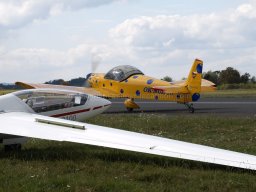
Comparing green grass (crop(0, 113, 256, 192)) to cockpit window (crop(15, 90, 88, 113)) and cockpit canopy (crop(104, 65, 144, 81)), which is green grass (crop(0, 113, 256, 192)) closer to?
cockpit window (crop(15, 90, 88, 113))

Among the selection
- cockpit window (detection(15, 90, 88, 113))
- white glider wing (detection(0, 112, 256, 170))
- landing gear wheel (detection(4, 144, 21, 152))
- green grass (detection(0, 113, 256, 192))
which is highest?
cockpit window (detection(15, 90, 88, 113))

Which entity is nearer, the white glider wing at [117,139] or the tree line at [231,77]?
the white glider wing at [117,139]

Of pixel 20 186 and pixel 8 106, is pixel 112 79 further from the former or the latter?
pixel 20 186

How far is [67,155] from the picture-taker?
9.13 metres

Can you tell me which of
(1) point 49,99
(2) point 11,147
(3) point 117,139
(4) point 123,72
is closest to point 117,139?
(3) point 117,139

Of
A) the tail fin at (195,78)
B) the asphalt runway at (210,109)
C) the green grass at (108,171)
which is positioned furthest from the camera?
the tail fin at (195,78)

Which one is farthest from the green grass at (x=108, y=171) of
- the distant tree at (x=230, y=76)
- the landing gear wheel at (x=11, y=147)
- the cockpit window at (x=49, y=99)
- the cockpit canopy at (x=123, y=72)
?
the distant tree at (x=230, y=76)

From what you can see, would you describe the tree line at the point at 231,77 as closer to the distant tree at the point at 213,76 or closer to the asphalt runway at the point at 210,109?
the distant tree at the point at 213,76

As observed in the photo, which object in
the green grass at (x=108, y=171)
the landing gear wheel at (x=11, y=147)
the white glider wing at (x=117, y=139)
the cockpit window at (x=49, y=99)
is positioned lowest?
the green grass at (x=108, y=171)

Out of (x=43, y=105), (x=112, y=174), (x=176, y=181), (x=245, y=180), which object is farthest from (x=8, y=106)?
(x=245, y=180)

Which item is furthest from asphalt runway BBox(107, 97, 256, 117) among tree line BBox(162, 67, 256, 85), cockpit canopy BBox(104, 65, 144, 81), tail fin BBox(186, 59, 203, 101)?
tree line BBox(162, 67, 256, 85)

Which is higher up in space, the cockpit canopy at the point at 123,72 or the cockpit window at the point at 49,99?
the cockpit canopy at the point at 123,72

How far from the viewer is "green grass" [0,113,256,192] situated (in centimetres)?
655

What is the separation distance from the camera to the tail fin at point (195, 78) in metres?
22.8
